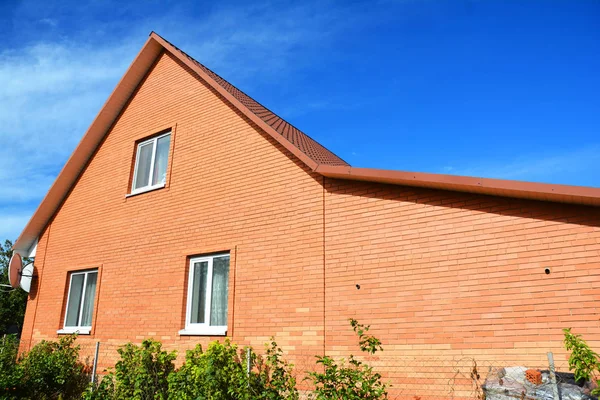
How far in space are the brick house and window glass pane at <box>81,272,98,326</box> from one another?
0.04m

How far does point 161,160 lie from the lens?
35.9ft

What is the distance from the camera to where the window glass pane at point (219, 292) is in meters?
8.52

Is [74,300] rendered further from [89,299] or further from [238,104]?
[238,104]

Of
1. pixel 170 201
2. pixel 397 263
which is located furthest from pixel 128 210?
pixel 397 263

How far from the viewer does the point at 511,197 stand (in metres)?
6.20

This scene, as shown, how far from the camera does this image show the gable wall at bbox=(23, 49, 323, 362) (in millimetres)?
7812

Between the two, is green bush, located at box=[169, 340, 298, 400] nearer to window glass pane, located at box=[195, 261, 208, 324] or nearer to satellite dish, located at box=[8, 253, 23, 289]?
window glass pane, located at box=[195, 261, 208, 324]

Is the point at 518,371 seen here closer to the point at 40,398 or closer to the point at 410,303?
the point at 410,303

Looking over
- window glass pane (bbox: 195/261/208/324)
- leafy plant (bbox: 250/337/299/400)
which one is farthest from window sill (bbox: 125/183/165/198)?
leafy plant (bbox: 250/337/299/400)

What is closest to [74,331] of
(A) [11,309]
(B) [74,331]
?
(B) [74,331]

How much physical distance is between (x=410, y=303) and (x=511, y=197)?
195cm

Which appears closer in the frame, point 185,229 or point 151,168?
point 185,229

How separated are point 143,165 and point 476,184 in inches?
315

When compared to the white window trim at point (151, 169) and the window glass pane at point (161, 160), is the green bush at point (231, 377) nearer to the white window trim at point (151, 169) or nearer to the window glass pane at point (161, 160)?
the white window trim at point (151, 169)
